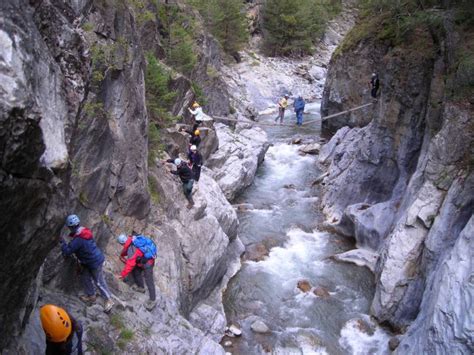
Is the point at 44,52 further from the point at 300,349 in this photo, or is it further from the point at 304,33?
the point at 304,33

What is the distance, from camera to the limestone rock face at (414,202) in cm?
1003

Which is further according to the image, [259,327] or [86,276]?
[259,327]

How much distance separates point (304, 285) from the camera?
1538 centimetres

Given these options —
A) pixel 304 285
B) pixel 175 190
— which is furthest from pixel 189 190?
pixel 304 285

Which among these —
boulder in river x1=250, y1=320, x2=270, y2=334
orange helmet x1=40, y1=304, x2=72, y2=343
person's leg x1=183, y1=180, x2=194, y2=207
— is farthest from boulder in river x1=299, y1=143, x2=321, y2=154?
orange helmet x1=40, y1=304, x2=72, y2=343

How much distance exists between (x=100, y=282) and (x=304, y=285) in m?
8.65

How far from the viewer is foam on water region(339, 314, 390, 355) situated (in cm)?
1252

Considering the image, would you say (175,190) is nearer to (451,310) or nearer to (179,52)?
(451,310)

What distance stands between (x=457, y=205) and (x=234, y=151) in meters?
13.5

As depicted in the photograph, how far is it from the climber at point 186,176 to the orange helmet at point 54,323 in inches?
330

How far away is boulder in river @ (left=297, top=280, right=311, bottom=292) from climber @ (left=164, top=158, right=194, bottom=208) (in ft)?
15.7

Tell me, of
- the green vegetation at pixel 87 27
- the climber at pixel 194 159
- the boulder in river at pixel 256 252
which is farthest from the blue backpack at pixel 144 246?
the boulder in river at pixel 256 252

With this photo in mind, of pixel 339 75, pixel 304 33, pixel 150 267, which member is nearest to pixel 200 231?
pixel 150 267

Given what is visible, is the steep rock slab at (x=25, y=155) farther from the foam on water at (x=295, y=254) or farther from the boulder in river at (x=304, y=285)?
the foam on water at (x=295, y=254)
